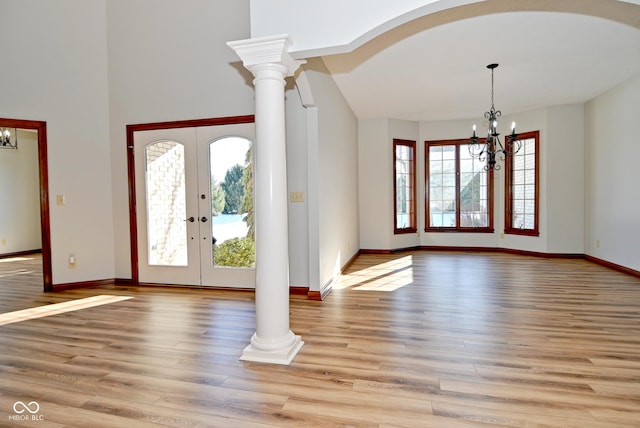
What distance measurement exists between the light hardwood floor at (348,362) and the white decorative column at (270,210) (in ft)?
0.59

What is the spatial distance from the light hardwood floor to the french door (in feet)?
1.50

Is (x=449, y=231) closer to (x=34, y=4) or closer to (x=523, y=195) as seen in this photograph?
(x=523, y=195)

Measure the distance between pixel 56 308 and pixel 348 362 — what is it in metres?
3.51

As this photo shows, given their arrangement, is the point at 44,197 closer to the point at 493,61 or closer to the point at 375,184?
the point at 375,184

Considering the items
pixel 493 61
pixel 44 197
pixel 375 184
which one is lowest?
pixel 44 197

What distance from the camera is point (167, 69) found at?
4773 millimetres

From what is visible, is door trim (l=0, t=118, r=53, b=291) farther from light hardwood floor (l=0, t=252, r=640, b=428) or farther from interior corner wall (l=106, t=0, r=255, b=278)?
interior corner wall (l=106, t=0, r=255, b=278)

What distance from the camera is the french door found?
182 inches

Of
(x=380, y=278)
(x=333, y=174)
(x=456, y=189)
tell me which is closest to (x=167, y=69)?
(x=333, y=174)

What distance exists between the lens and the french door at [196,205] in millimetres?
4629

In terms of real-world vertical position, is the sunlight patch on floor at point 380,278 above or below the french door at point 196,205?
below

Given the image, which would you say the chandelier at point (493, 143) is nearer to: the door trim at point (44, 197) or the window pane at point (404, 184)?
the window pane at point (404, 184)

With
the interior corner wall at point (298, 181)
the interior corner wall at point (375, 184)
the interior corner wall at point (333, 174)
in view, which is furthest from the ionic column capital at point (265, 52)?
the interior corner wall at point (375, 184)

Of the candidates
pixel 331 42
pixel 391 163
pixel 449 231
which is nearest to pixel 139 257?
pixel 331 42
